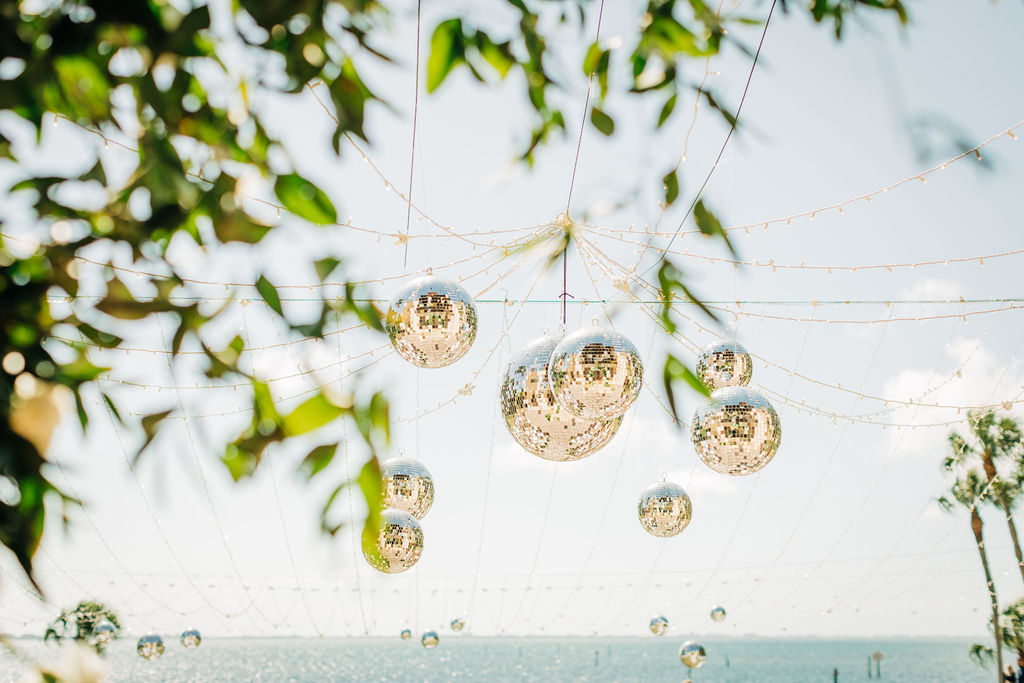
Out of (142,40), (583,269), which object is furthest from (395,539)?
(142,40)

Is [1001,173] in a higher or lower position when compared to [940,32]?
lower

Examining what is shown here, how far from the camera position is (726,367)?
4.45 m

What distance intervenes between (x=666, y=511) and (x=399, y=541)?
2.06 meters

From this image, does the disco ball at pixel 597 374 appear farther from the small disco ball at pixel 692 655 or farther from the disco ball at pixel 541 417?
the small disco ball at pixel 692 655

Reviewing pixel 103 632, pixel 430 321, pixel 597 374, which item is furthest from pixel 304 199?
pixel 103 632

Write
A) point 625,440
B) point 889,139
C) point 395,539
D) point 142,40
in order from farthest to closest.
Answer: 1. point 625,440
2. point 395,539
3. point 889,139
4. point 142,40

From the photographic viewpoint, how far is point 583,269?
14.0 ft

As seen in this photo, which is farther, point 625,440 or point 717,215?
point 625,440

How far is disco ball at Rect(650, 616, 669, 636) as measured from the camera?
35.3 feet

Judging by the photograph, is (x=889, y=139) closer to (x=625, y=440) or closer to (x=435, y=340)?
(x=435, y=340)

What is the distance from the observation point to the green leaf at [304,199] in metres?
0.81

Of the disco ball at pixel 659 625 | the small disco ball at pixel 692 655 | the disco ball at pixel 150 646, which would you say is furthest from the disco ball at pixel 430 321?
the disco ball at pixel 150 646

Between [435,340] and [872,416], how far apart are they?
16.0 feet

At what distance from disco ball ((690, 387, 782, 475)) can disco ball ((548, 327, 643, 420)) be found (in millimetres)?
937
